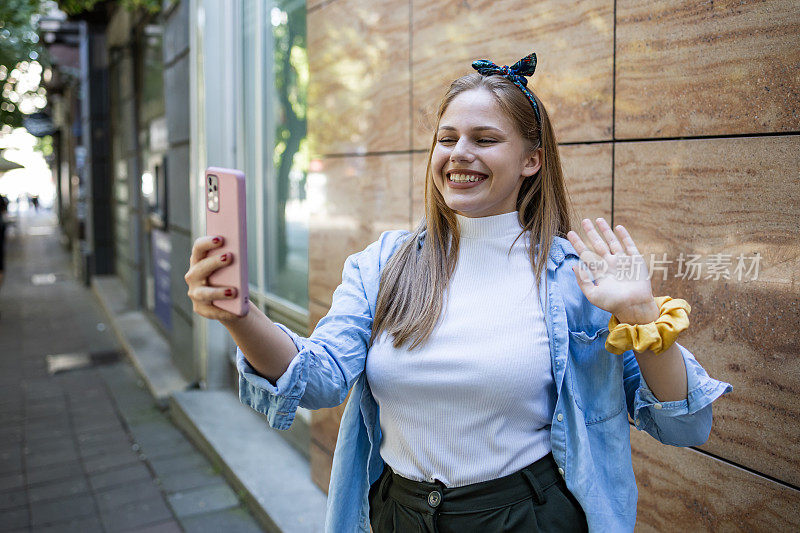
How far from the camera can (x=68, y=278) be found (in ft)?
54.5

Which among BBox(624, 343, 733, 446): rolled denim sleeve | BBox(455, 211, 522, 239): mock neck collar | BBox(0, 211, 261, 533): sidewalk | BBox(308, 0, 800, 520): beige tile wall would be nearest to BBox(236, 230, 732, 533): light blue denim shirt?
BBox(624, 343, 733, 446): rolled denim sleeve

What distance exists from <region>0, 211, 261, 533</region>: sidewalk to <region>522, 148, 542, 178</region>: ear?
3.41 m

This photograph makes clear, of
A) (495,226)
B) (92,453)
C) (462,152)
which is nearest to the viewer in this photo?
(462,152)

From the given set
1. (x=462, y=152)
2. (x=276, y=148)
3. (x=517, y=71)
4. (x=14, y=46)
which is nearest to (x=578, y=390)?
(x=462, y=152)

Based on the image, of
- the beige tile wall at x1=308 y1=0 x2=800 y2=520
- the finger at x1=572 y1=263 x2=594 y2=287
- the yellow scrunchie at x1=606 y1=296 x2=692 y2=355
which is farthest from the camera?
the beige tile wall at x1=308 y1=0 x2=800 y2=520

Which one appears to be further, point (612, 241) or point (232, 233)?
point (612, 241)

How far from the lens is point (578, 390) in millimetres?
1746

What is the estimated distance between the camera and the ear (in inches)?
74.7

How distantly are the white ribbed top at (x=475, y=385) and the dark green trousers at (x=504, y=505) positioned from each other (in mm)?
26

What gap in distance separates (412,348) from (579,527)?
60 cm

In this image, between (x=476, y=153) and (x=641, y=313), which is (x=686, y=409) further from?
(x=476, y=153)

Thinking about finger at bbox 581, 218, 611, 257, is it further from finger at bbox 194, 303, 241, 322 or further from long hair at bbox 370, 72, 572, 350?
finger at bbox 194, 303, 241, 322

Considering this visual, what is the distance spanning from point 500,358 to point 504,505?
0.35m

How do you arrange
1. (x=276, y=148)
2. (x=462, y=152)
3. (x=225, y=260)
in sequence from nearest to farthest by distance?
(x=225, y=260) → (x=462, y=152) → (x=276, y=148)
